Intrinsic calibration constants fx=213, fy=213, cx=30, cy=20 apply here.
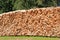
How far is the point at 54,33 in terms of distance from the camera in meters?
8.11

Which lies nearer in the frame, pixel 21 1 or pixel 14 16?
pixel 14 16

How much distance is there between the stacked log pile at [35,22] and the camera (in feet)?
26.8

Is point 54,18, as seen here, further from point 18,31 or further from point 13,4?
point 13,4

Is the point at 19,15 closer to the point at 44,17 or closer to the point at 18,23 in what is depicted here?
the point at 18,23

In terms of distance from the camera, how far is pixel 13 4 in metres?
16.6

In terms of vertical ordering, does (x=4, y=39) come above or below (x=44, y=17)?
below

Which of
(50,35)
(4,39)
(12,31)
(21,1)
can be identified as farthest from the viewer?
(21,1)

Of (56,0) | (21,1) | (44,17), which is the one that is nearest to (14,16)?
(44,17)

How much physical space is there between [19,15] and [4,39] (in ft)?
4.56

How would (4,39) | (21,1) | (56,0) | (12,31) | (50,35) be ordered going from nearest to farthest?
(4,39) < (50,35) < (12,31) < (21,1) < (56,0)

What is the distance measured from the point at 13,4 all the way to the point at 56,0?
3651mm

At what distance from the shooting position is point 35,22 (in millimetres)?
8312

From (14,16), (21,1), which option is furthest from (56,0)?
(14,16)

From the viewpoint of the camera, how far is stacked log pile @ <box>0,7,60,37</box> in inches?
321
